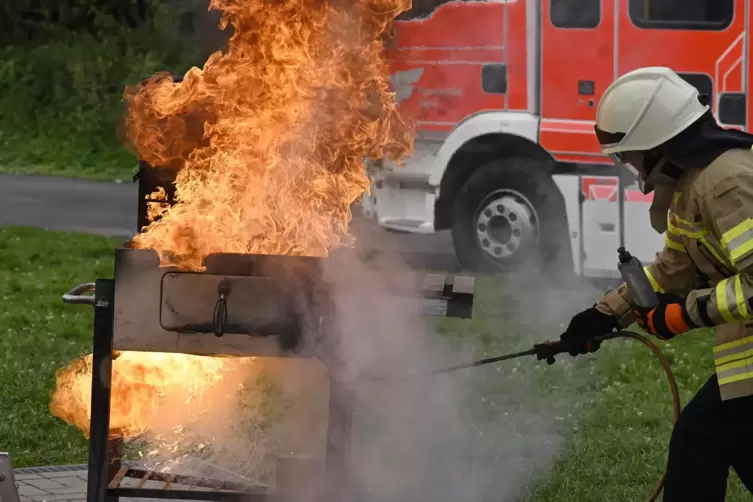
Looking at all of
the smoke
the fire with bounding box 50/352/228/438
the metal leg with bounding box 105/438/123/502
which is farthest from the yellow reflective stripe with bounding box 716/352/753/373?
the metal leg with bounding box 105/438/123/502

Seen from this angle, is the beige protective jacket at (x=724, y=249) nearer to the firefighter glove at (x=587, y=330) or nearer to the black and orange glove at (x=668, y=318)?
the black and orange glove at (x=668, y=318)

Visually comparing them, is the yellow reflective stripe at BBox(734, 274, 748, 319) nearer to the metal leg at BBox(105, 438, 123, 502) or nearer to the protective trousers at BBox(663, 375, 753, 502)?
the protective trousers at BBox(663, 375, 753, 502)

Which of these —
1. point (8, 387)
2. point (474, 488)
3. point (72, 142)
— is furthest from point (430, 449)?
point (72, 142)

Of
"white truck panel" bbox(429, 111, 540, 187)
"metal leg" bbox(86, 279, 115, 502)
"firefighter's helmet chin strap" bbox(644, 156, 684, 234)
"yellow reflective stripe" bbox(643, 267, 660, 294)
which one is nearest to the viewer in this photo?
"firefighter's helmet chin strap" bbox(644, 156, 684, 234)

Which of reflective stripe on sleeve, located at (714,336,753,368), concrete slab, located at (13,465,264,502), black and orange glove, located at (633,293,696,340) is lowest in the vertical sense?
concrete slab, located at (13,465,264,502)

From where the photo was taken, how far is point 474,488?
5941mm

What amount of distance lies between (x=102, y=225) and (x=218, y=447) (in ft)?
29.3

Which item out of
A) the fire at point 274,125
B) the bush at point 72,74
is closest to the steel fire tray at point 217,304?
the fire at point 274,125

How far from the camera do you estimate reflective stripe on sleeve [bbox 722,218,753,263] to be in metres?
3.98

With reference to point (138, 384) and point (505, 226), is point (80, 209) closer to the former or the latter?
point (505, 226)

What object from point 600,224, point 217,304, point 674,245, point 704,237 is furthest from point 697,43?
point 217,304

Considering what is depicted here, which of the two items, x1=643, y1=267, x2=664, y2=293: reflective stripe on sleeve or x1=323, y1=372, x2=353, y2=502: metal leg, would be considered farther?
x1=643, y1=267, x2=664, y2=293: reflective stripe on sleeve

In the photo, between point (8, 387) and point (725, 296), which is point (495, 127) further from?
point (725, 296)

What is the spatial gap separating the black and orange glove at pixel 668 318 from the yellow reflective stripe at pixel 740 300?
0.20 meters
